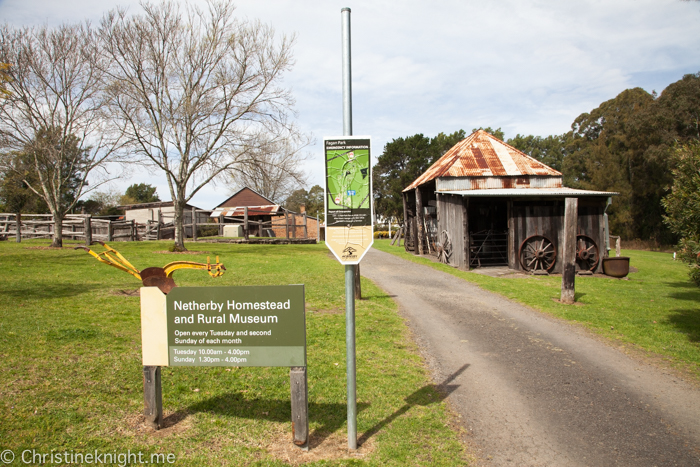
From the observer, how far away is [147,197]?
82.8m

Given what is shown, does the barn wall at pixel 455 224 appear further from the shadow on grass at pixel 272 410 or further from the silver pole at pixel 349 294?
the silver pole at pixel 349 294

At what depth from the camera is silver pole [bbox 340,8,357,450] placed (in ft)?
12.6

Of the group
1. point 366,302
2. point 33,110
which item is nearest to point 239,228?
point 33,110

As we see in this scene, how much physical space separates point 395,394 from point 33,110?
66.6 ft

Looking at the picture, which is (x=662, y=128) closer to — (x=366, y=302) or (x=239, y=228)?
(x=239, y=228)

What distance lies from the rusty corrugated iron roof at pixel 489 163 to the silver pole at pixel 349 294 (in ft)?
55.1

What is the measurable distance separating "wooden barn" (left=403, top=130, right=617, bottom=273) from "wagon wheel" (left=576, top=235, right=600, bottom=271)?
33 millimetres

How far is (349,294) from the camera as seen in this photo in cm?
384

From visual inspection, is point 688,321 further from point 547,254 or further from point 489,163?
point 489,163

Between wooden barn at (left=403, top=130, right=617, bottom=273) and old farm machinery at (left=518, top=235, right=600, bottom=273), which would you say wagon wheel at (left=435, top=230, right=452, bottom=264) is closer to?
wooden barn at (left=403, top=130, right=617, bottom=273)

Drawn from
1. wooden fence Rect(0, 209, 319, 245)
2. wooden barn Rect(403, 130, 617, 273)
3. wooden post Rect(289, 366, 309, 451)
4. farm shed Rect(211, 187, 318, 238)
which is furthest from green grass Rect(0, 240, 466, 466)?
farm shed Rect(211, 187, 318, 238)

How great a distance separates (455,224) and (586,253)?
4.96 metres

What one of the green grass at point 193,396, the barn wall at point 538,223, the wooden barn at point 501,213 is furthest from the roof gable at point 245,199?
the green grass at point 193,396

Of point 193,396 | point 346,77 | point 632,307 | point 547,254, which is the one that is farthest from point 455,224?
point 346,77
